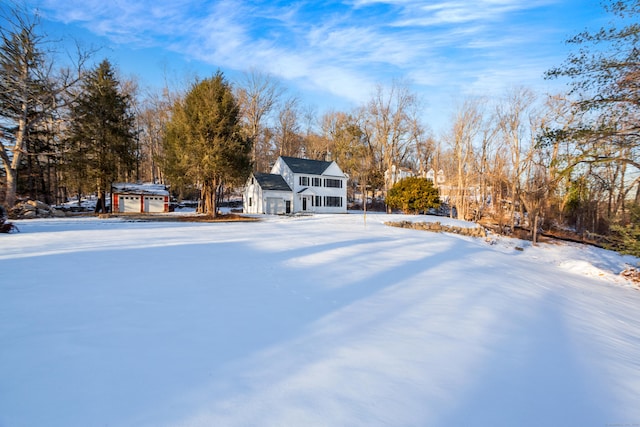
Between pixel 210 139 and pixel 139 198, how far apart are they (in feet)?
37.2

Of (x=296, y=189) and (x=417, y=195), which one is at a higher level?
(x=296, y=189)

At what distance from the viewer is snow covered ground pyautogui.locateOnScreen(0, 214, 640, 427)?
6.73ft

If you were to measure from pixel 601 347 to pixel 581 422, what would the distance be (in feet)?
6.82

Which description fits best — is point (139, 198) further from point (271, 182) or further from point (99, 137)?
point (271, 182)

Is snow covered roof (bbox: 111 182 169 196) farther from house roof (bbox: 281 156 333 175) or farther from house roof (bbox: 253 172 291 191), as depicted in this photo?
house roof (bbox: 281 156 333 175)

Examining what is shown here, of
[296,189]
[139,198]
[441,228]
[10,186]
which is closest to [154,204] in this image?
[139,198]

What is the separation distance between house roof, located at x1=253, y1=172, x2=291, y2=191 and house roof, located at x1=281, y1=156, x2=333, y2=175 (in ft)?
5.52

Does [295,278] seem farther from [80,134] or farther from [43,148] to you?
[43,148]

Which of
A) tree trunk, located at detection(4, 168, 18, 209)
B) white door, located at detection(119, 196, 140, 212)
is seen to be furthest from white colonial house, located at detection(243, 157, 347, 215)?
tree trunk, located at detection(4, 168, 18, 209)

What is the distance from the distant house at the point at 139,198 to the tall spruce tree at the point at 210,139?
6.88m

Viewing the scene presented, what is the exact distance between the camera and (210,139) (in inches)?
820

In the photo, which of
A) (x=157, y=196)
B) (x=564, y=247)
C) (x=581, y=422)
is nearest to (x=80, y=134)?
(x=157, y=196)

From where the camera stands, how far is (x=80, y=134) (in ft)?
75.8

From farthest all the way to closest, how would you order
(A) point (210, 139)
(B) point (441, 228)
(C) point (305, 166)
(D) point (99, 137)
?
1. (C) point (305, 166)
2. (D) point (99, 137)
3. (A) point (210, 139)
4. (B) point (441, 228)
